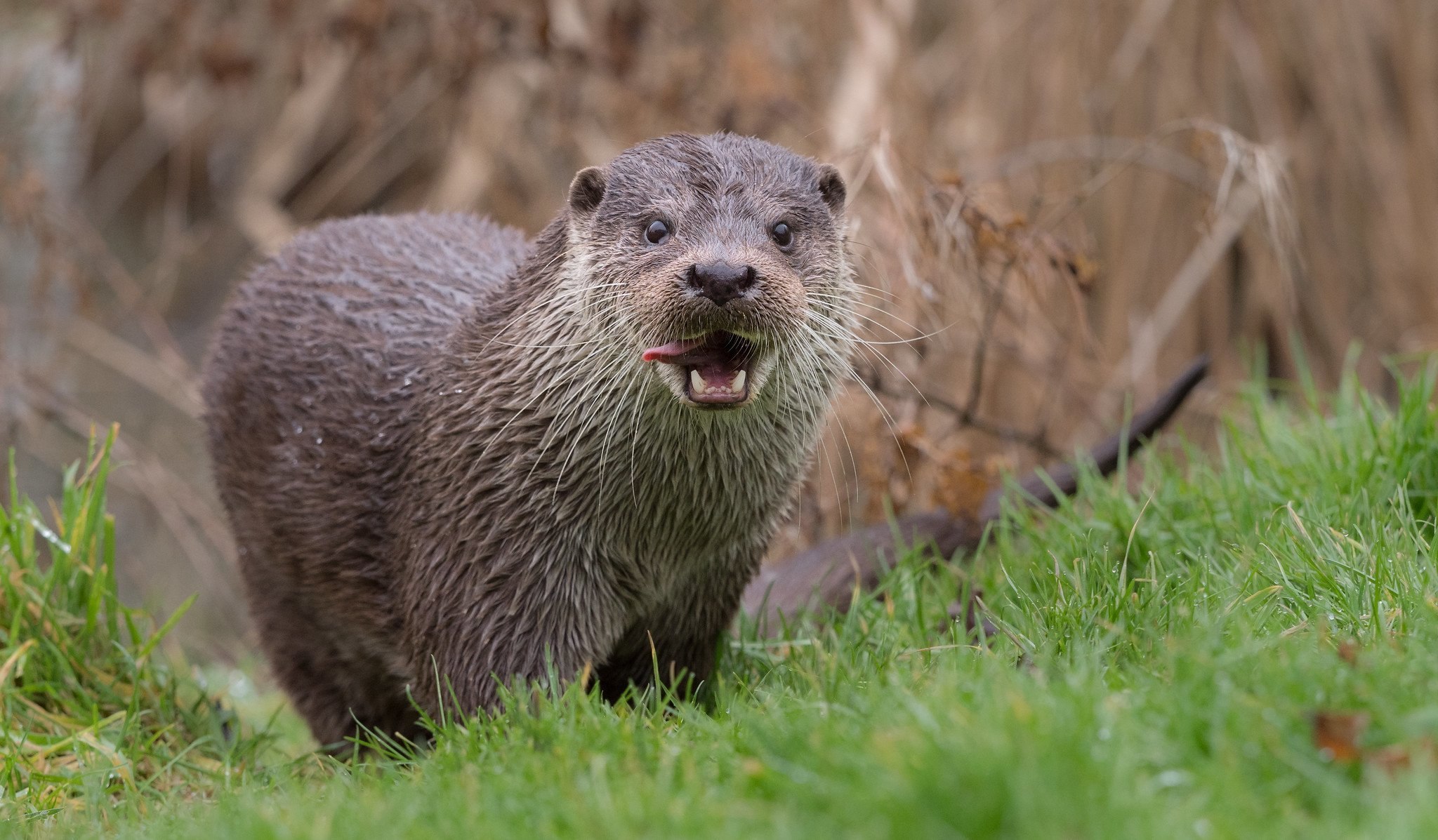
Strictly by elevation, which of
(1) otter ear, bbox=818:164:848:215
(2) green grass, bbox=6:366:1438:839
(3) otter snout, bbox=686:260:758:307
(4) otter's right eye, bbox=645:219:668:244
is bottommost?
(2) green grass, bbox=6:366:1438:839

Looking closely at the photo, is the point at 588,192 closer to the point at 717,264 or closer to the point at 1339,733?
the point at 717,264

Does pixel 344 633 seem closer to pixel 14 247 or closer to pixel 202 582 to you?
pixel 202 582

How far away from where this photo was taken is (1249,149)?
12.7 ft

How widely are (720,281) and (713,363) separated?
197mm

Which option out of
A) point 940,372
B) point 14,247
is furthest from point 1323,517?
point 14,247

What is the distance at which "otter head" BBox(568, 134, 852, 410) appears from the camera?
2658mm

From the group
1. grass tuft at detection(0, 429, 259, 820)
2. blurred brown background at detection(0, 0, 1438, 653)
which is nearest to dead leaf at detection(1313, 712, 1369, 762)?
grass tuft at detection(0, 429, 259, 820)

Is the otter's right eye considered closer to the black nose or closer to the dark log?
the black nose

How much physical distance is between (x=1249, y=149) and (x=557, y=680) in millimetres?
2280

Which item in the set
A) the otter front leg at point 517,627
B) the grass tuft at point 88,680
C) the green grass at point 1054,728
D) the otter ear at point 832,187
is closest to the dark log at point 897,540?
the green grass at point 1054,728

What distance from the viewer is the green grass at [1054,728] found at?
1612 millimetres

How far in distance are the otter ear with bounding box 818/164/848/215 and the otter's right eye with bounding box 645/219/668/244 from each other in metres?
0.38

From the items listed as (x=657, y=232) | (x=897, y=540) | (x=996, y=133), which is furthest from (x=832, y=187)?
(x=996, y=133)

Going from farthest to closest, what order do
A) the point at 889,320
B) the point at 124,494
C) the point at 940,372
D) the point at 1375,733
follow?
the point at 124,494 < the point at 940,372 < the point at 889,320 < the point at 1375,733
